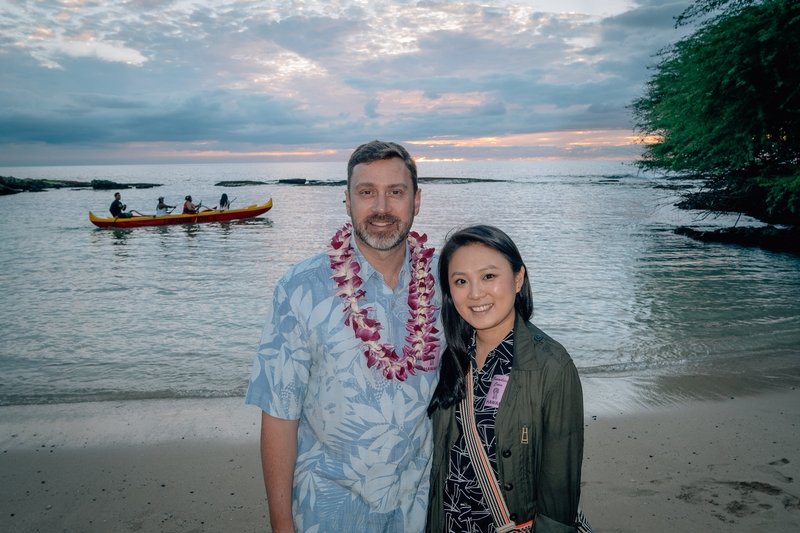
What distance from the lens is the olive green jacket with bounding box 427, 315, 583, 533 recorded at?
2.14m

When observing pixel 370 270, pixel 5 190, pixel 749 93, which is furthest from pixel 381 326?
pixel 5 190

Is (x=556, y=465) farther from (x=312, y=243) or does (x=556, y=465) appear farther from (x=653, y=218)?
(x=653, y=218)

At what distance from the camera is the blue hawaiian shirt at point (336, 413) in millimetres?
2266

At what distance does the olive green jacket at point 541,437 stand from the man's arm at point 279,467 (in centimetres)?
91

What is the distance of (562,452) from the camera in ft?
7.00

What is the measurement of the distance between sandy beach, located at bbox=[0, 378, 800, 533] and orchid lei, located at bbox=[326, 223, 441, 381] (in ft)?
7.53

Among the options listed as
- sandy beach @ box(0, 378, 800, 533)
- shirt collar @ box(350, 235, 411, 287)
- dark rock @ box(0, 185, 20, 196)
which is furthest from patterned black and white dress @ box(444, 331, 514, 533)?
dark rock @ box(0, 185, 20, 196)

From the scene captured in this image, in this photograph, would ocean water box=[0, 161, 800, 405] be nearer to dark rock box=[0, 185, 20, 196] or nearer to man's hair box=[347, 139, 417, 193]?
man's hair box=[347, 139, 417, 193]

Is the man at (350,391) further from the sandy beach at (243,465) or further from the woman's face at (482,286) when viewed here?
the sandy beach at (243,465)

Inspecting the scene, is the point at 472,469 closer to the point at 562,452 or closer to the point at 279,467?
the point at 562,452

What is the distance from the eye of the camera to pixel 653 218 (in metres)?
32.7

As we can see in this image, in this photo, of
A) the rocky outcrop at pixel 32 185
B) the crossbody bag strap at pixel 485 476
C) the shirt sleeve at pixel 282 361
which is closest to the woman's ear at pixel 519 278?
the crossbody bag strap at pixel 485 476

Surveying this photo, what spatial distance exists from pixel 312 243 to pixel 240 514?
63.7ft

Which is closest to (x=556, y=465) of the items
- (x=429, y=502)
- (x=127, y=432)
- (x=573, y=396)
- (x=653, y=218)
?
(x=573, y=396)
